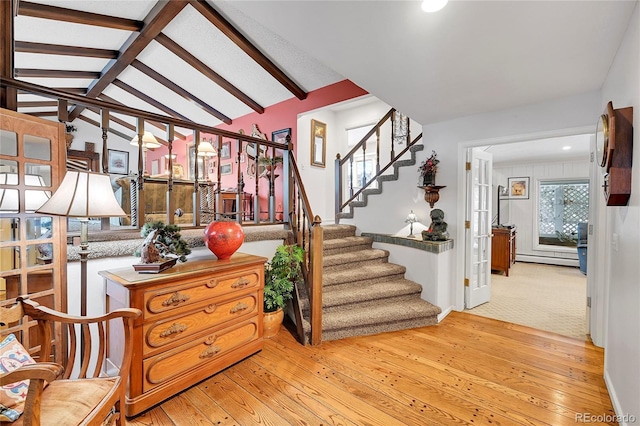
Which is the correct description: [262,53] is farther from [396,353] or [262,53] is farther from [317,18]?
[396,353]

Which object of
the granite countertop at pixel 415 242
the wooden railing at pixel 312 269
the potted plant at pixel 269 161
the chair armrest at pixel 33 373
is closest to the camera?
the chair armrest at pixel 33 373

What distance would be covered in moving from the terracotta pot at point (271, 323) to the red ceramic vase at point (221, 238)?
822 millimetres

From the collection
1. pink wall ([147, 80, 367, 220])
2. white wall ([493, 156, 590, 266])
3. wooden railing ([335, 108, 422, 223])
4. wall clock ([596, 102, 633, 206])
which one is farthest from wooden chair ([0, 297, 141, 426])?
white wall ([493, 156, 590, 266])

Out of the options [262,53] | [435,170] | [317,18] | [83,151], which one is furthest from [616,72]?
[83,151]

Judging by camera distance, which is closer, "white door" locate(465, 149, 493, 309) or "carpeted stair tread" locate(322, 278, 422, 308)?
"carpeted stair tread" locate(322, 278, 422, 308)

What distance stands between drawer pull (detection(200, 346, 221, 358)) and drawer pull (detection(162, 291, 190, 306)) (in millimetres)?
439

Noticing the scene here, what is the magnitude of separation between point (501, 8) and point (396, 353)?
2614 millimetres

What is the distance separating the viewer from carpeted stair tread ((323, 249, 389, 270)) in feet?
11.4

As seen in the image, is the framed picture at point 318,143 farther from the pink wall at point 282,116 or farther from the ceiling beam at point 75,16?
the ceiling beam at point 75,16

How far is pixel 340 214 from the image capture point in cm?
473

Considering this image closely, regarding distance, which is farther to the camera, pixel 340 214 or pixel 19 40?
pixel 340 214

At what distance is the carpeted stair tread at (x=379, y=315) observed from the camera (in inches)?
109

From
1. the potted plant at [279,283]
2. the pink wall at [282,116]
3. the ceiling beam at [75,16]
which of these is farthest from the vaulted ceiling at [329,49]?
the potted plant at [279,283]

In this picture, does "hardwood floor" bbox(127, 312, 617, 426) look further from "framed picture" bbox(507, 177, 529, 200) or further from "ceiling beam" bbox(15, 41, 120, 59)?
"ceiling beam" bbox(15, 41, 120, 59)
